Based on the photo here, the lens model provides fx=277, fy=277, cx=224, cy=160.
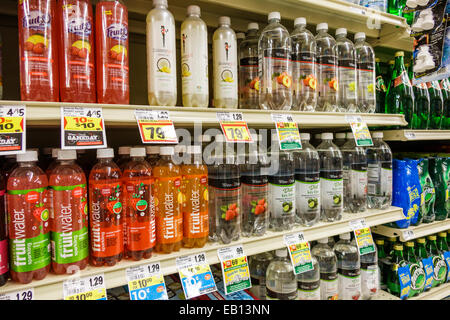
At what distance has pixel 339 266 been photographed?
161 cm

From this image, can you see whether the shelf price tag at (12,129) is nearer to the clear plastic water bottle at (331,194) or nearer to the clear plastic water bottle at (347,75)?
the clear plastic water bottle at (331,194)

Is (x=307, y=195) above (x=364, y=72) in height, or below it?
below

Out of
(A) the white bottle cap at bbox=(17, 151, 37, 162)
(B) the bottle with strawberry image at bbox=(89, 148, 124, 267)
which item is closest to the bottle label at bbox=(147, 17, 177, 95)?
(B) the bottle with strawberry image at bbox=(89, 148, 124, 267)

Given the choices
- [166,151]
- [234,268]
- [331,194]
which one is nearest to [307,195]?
[331,194]

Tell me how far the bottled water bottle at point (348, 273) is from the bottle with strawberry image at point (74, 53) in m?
1.54

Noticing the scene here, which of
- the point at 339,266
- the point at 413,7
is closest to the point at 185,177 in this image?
the point at 339,266

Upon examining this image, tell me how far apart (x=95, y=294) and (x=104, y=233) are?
0.19 meters

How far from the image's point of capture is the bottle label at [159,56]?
3.28ft

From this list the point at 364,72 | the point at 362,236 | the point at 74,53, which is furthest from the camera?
the point at 364,72

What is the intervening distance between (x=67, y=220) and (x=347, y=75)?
4.96 ft

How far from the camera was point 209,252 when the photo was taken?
3.60ft

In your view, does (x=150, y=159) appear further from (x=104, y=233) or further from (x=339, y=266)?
(x=339, y=266)

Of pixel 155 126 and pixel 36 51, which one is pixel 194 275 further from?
pixel 36 51

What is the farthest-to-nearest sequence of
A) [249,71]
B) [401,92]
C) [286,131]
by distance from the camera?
[401,92] → [249,71] → [286,131]
